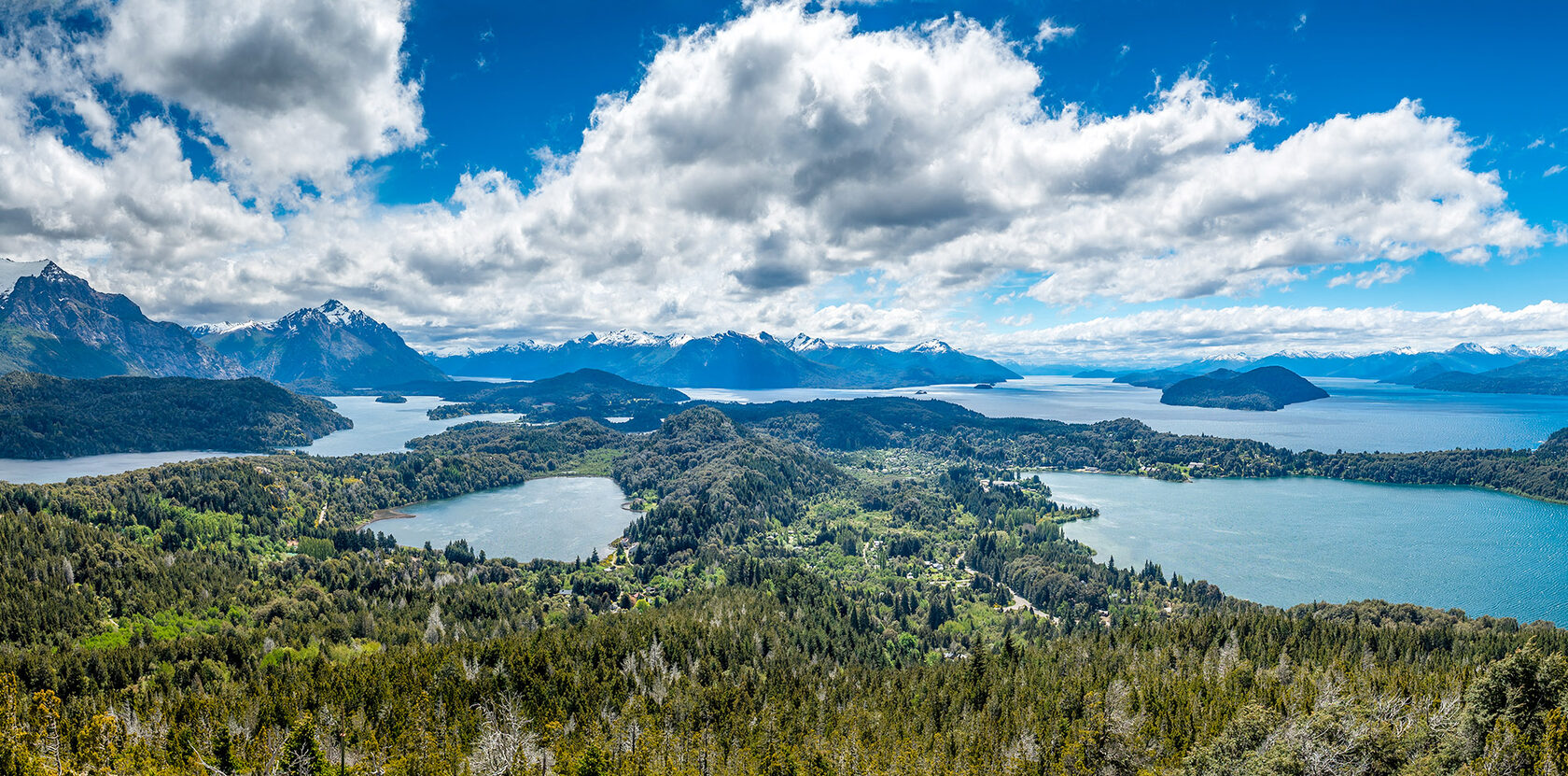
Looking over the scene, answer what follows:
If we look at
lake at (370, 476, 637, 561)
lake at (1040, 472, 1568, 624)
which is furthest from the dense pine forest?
lake at (1040, 472, 1568, 624)

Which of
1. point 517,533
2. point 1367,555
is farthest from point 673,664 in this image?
point 1367,555

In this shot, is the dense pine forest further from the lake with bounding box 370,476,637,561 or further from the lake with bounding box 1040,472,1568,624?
the lake with bounding box 1040,472,1568,624

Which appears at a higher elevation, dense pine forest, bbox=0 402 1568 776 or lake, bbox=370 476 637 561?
dense pine forest, bbox=0 402 1568 776

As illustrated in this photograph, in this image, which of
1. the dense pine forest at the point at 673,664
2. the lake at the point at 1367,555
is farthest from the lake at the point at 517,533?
the lake at the point at 1367,555

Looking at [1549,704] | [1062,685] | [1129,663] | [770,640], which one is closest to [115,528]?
[770,640]

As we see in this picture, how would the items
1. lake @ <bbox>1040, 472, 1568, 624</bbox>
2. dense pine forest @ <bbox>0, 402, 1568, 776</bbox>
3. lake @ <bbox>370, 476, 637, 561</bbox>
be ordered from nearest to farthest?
dense pine forest @ <bbox>0, 402, 1568, 776</bbox>, lake @ <bbox>1040, 472, 1568, 624</bbox>, lake @ <bbox>370, 476, 637, 561</bbox>

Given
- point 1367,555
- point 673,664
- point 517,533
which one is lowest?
point 517,533

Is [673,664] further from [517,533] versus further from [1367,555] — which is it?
[1367,555]

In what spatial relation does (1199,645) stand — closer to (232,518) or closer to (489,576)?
(489,576)

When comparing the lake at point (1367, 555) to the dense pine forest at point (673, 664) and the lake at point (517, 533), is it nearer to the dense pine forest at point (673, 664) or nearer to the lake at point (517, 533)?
the dense pine forest at point (673, 664)
